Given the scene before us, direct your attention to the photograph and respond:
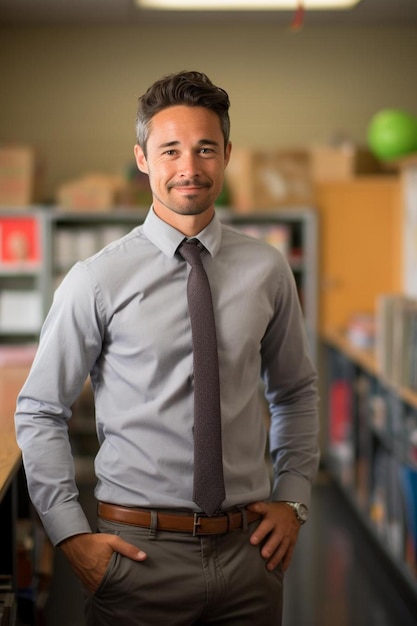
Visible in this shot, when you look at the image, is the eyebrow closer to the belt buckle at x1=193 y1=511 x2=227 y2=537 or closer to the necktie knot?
the necktie knot

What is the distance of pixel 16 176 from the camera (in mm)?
5590

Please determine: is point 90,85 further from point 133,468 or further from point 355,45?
point 133,468

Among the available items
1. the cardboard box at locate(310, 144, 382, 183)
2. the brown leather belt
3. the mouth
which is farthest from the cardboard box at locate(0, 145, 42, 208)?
the brown leather belt

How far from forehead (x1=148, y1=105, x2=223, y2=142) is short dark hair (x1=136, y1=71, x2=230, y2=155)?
0.04 ft

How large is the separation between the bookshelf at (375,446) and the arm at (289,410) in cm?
159

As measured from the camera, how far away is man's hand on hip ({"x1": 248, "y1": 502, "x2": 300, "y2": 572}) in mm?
1762

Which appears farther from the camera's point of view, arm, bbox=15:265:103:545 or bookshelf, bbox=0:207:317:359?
bookshelf, bbox=0:207:317:359

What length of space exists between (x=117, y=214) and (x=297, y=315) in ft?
12.9

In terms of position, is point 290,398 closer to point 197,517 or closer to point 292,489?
point 292,489

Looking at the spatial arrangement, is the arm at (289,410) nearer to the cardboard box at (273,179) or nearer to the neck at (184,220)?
the neck at (184,220)

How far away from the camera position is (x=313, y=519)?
15.4 feet

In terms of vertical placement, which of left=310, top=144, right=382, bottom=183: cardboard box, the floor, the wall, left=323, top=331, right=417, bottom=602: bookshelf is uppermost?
the wall

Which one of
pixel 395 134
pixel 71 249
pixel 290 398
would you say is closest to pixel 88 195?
pixel 71 249

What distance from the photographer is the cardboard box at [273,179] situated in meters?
5.55
